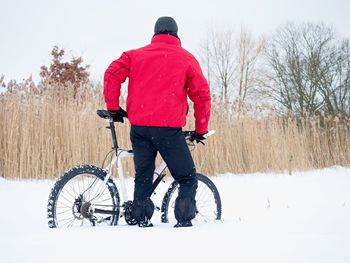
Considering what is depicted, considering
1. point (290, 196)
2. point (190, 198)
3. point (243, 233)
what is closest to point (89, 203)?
point (190, 198)

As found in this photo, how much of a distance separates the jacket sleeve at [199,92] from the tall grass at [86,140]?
12.3 feet

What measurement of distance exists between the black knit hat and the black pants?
2.32 ft

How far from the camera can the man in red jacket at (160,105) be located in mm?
2799

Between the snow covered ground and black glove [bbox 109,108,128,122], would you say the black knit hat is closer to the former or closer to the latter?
black glove [bbox 109,108,128,122]

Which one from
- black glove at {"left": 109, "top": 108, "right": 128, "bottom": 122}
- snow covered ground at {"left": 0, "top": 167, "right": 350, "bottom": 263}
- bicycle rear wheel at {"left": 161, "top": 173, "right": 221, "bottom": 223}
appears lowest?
snow covered ground at {"left": 0, "top": 167, "right": 350, "bottom": 263}

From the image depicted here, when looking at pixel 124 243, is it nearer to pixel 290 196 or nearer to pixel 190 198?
pixel 190 198

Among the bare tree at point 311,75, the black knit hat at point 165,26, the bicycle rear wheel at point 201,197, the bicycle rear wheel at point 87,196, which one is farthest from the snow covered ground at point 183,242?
the bare tree at point 311,75

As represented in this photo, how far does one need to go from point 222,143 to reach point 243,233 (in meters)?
5.25

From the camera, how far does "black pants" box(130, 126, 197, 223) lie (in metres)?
2.81

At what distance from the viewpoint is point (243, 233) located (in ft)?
7.75

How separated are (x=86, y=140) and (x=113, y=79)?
373cm

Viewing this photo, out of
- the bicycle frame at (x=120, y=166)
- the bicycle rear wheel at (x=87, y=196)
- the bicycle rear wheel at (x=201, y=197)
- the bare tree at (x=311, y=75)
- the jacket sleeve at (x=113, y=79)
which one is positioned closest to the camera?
the bicycle rear wheel at (x=87, y=196)

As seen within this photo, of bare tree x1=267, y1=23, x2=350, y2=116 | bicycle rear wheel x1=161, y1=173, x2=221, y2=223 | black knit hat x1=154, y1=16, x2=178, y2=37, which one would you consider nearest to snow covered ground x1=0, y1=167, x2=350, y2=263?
bicycle rear wheel x1=161, y1=173, x2=221, y2=223

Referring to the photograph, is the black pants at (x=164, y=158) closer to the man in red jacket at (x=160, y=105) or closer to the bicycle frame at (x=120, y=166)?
the man in red jacket at (x=160, y=105)
